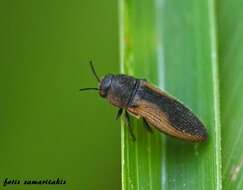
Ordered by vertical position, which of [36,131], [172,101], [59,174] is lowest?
[59,174]

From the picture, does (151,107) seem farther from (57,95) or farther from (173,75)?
(57,95)

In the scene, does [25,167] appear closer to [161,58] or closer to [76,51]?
[76,51]

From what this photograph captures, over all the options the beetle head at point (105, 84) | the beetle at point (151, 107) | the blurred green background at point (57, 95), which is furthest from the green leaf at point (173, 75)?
the blurred green background at point (57, 95)

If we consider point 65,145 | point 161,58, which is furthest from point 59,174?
point 161,58

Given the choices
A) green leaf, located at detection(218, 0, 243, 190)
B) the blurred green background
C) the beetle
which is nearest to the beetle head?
the beetle

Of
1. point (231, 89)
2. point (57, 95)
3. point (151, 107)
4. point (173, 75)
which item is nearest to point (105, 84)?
point (151, 107)
